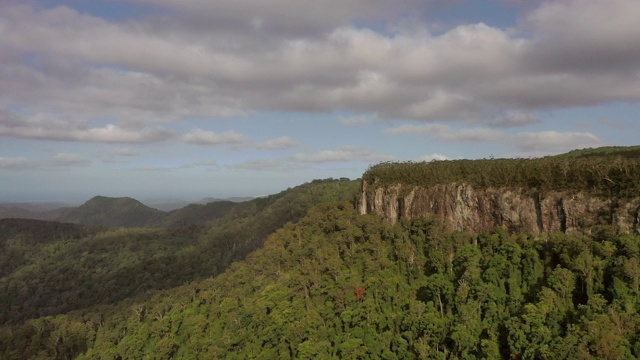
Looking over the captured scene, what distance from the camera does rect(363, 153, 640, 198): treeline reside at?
45344 mm

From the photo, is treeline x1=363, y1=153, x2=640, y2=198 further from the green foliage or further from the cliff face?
the cliff face

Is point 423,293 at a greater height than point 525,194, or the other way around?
point 525,194

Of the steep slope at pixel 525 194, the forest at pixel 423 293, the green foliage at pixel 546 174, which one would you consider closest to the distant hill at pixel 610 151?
the green foliage at pixel 546 174

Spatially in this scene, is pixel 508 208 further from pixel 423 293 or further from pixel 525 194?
pixel 423 293

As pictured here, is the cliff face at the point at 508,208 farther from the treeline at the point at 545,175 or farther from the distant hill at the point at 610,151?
the distant hill at the point at 610,151

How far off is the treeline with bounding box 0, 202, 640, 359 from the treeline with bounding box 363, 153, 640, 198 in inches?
240

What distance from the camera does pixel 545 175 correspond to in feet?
172

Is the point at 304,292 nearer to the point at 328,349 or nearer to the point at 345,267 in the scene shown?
the point at 345,267

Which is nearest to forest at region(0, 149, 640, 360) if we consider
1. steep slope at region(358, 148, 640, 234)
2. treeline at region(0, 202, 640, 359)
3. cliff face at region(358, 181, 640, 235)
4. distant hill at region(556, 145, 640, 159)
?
treeline at region(0, 202, 640, 359)

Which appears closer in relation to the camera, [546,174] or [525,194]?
[546,174]

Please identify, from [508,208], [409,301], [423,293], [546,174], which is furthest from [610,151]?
[409,301]

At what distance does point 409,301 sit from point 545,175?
87.4ft

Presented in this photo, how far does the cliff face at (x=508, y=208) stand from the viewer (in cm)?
4553

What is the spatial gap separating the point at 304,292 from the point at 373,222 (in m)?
19.5
